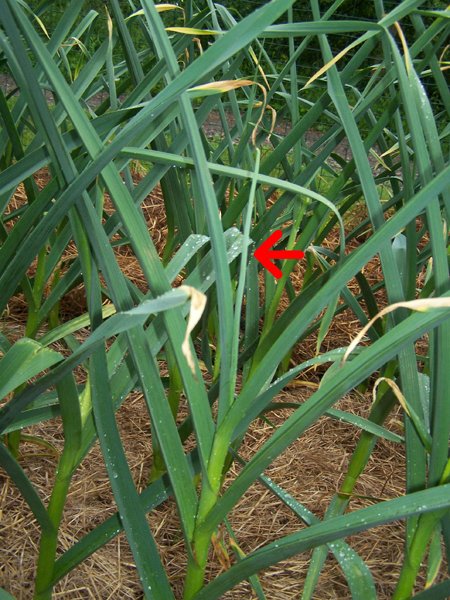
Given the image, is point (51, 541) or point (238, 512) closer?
point (51, 541)

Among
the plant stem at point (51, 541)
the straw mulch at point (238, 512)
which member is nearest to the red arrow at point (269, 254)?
the straw mulch at point (238, 512)

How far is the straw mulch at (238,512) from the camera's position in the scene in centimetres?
91

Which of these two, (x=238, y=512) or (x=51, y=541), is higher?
(x=51, y=541)

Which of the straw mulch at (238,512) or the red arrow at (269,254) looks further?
the red arrow at (269,254)

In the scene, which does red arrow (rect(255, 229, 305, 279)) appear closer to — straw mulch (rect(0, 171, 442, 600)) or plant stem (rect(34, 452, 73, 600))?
straw mulch (rect(0, 171, 442, 600))

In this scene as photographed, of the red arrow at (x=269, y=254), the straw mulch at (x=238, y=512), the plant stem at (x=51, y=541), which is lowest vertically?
the straw mulch at (x=238, y=512)

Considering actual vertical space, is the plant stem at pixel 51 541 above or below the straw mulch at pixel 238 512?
above

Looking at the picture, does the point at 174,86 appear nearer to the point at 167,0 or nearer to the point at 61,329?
the point at 61,329

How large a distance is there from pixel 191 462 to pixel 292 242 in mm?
497

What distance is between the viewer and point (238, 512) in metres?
1.08

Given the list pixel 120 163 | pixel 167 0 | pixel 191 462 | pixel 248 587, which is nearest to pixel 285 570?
pixel 248 587

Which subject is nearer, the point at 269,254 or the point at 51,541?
the point at 51,541

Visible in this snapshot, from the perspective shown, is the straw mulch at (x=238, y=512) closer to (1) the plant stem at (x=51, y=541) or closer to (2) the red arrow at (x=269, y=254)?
(1) the plant stem at (x=51, y=541)

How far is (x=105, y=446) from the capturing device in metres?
0.64
